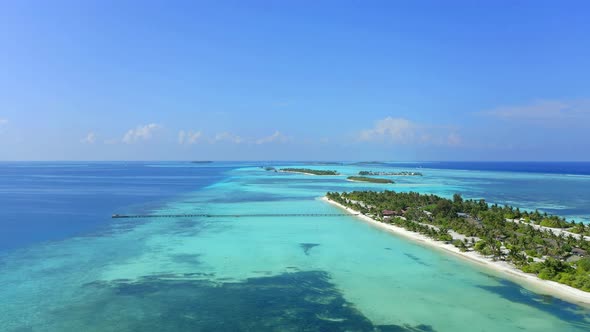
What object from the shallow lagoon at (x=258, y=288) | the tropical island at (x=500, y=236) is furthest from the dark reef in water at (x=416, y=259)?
the tropical island at (x=500, y=236)

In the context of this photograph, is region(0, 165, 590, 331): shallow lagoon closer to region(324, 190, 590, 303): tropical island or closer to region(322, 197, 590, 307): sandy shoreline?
region(322, 197, 590, 307): sandy shoreline

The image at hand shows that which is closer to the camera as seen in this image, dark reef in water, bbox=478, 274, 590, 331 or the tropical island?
dark reef in water, bbox=478, 274, 590, 331

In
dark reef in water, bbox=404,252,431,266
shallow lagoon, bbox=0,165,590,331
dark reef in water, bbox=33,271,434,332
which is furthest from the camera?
dark reef in water, bbox=404,252,431,266


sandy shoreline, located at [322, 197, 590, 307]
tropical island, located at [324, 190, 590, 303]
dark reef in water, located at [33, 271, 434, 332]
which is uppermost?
tropical island, located at [324, 190, 590, 303]

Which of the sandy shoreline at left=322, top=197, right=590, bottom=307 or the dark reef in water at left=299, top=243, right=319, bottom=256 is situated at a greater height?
the sandy shoreline at left=322, top=197, right=590, bottom=307

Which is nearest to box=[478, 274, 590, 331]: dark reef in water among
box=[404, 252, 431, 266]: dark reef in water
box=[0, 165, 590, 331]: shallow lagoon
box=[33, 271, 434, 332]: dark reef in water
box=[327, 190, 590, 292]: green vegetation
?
box=[0, 165, 590, 331]: shallow lagoon

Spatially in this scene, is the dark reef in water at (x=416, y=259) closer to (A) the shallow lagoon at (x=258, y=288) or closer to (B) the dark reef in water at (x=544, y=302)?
(A) the shallow lagoon at (x=258, y=288)

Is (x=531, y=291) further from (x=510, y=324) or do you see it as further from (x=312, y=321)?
(x=312, y=321)
